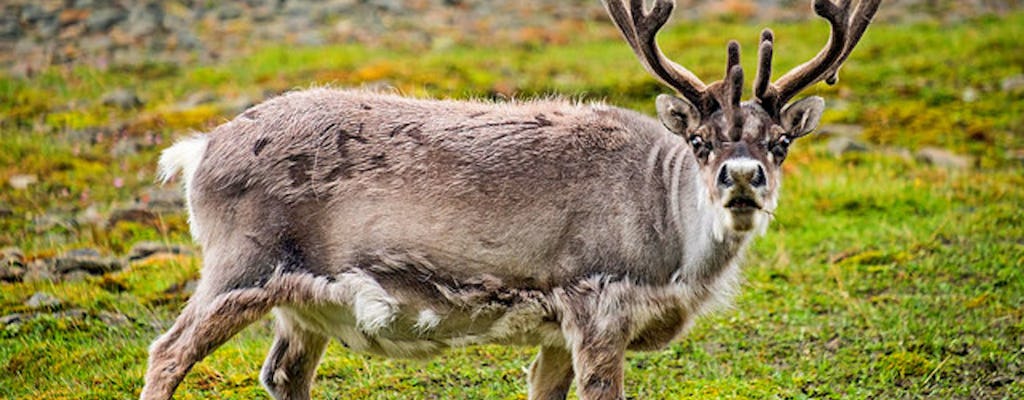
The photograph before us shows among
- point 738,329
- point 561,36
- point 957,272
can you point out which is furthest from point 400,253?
point 561,36

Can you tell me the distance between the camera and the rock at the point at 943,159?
50.9ft

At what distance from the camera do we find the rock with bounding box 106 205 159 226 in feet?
43.4

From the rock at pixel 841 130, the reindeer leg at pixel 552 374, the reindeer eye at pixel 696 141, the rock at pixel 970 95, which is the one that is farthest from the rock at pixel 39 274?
the rock at pixel 970 95

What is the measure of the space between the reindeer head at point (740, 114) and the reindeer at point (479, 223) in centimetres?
1

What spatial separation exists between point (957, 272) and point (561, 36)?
1181cm

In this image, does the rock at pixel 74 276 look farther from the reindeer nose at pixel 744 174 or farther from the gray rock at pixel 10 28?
the gray rock at pixel 10 28

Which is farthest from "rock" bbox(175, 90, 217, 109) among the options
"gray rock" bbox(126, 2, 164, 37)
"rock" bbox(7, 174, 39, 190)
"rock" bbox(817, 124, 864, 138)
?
"rock" bbox(817, 124, 864, 138)

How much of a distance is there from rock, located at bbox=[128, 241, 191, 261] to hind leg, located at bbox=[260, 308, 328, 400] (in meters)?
4.06

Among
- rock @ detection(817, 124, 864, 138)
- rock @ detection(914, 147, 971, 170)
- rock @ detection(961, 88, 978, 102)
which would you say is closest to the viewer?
rock @ detection(914, 147, 971, 170)

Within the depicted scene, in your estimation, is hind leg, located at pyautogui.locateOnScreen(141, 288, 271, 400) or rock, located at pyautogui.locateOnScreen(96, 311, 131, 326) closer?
hind leg, located at pyautogui.locateOnScreen(141, 288, 271, 400)

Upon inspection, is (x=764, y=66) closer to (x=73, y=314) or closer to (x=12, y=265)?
(x=73, y=314)

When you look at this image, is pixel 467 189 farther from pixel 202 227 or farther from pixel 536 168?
pixel 202 227

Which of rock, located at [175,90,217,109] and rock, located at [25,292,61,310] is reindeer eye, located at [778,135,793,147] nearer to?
rock, located at [25,292,61,310]

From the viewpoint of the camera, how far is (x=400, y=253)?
785 cm
